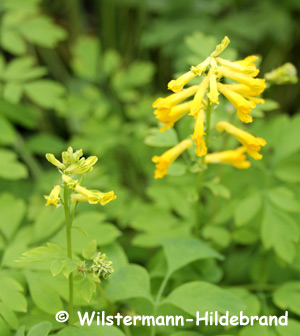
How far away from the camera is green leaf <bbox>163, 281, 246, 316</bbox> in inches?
50.8

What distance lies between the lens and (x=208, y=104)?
4.32ft

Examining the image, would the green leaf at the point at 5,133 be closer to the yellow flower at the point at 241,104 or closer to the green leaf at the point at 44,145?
the green leaf at the point at 44,145

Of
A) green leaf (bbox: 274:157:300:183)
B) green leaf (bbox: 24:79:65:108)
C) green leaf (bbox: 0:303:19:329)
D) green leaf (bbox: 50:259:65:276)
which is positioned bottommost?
green leaf (bbox: 0:303:19:329)

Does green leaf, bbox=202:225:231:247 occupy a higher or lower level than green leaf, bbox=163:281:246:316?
higher

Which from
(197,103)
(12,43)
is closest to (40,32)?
(12,43)

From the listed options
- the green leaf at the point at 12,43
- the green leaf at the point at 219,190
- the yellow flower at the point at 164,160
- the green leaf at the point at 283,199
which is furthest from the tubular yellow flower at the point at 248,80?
the green leaf at the point at 12,43

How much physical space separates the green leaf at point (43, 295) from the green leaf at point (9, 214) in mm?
287

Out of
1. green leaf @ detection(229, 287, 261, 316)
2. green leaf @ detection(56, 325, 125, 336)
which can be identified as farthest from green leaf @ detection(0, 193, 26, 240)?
green leaf @ detection(229, 287, 261, 316)

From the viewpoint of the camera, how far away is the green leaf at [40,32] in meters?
2.44

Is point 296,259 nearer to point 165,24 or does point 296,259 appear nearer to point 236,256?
point 236,256

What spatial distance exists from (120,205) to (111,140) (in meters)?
0.50

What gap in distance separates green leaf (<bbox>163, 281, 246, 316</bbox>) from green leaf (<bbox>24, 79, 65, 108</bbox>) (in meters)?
1.30

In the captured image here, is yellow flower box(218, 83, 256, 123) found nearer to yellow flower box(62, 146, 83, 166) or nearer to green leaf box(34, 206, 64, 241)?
yellow flower box(62, 146, 83, 166)

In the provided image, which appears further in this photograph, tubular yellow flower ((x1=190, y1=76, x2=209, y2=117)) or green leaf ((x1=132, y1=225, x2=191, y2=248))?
green leaf ((x1=132, y1=225, x2=191, y2=248))
